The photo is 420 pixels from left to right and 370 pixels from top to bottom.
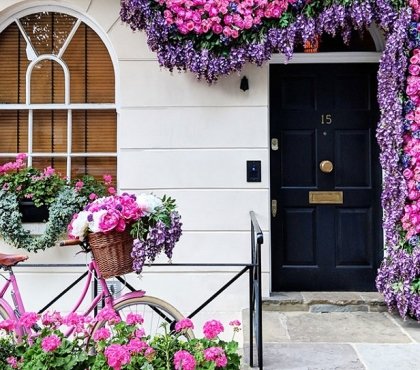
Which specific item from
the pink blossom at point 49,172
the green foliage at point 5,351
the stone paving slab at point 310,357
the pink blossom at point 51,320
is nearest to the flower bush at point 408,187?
the stone paving slab at point 310,357

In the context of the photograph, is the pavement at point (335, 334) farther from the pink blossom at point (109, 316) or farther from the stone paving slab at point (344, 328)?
the pink blossom at point (109, 316)

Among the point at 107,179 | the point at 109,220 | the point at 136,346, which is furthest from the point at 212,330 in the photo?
the point at 107,179

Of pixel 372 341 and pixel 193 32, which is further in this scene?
pixel 193 32

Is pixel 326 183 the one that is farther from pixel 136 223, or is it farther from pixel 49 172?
pixel 49 172

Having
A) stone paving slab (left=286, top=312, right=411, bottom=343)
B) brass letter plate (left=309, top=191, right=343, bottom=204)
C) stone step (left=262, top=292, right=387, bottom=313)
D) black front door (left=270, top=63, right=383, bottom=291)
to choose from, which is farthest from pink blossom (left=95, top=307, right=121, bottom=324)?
brass letter plate (left=309, top=191, right=343, bottom=204)

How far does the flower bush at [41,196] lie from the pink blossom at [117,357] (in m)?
2.26

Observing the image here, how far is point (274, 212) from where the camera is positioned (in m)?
5.10

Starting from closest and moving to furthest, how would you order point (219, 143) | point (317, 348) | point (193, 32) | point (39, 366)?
point (39, 366)
point (317, 348)
point (193, 32)
point (219, 143)

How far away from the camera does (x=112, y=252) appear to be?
3230 mm

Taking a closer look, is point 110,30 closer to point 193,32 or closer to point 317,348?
point 193,32

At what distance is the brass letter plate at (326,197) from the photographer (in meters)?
5.09

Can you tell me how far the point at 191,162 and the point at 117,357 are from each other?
257 cm

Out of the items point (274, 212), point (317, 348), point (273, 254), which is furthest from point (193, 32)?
point (317, 348)

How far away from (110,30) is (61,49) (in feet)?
1.76
